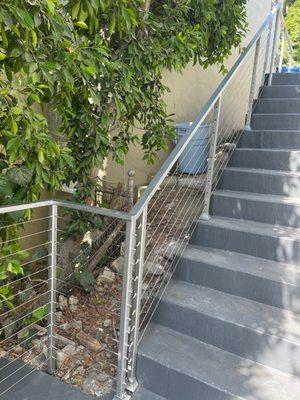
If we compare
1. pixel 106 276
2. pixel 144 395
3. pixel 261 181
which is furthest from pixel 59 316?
pixel 261 181

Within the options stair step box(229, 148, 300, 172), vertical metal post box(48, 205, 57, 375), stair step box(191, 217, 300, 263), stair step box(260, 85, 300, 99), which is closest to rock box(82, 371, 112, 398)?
vertical metal post box(48, 205, 57, 375)

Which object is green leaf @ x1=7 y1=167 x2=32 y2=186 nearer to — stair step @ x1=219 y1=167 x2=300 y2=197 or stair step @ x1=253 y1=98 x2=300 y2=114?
stair step @ x1=219 y1=167 x2=300 y2=197

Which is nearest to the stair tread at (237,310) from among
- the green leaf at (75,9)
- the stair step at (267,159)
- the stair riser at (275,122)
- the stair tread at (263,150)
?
the stair step at (267,159)

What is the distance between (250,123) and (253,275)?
191 centimetres

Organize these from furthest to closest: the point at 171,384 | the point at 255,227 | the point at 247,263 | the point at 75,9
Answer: the point at 255,227, the point at 247,263, the point at 171,384, the point at 75,9

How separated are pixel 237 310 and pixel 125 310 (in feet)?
2.50

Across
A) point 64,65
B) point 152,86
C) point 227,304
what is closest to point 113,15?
point 64,65

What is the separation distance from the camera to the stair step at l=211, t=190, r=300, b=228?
262 centimetres

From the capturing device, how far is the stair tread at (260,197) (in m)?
2.70

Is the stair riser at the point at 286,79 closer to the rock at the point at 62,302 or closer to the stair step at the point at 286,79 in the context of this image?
the stair step at the point at 286,79

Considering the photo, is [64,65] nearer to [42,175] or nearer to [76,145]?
[42,175]

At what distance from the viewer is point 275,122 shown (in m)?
3.52

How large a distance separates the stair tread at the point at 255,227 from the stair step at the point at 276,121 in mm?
1292

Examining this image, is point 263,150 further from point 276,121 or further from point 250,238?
point 250,238
